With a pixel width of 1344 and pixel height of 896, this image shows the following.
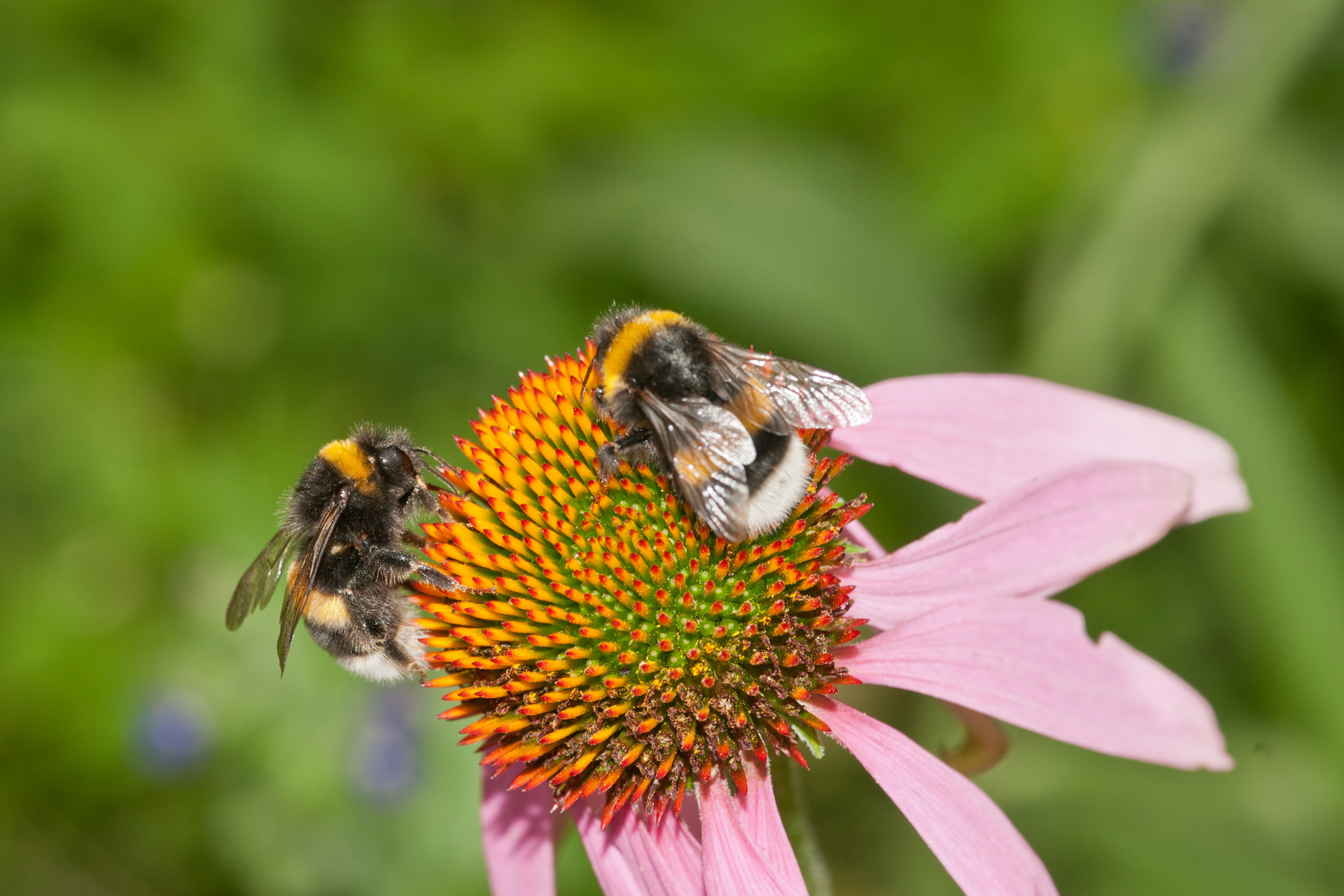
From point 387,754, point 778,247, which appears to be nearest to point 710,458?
point 387,754

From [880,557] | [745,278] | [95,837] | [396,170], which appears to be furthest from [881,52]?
[95,837]

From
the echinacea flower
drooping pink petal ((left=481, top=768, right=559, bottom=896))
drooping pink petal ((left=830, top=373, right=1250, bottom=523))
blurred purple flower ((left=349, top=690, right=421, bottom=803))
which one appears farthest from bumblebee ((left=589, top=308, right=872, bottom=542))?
blurred purple flower ((left=349, top=690, right=421, bottom=803))

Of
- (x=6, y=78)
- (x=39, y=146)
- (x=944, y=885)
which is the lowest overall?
(x=944, y=885)

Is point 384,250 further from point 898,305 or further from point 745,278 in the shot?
point 898,305

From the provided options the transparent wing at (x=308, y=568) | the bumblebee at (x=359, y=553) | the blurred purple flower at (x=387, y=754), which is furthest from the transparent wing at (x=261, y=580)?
the blurred purple flower at (x=387, y=754)

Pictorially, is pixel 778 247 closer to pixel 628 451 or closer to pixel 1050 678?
pixel 628 451
